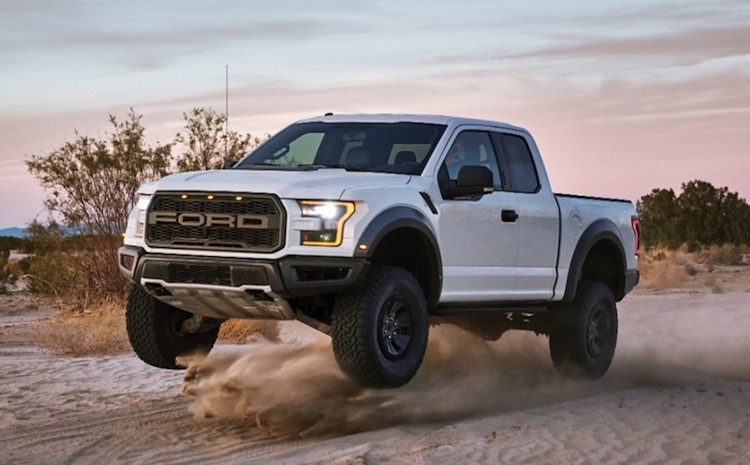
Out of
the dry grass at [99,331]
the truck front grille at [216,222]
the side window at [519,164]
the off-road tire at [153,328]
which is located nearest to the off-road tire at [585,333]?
the side window at [519,164]

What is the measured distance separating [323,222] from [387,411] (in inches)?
76.2

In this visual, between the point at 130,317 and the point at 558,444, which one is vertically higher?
the point at 130,317

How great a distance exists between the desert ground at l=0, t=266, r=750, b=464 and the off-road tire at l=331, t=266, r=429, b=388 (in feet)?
1.65

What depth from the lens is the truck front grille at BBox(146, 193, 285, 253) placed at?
8.41 metres

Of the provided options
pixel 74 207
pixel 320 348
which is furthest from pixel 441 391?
pixel 74 207

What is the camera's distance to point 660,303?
80.8 ft

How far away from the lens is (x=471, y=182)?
9.26 metres

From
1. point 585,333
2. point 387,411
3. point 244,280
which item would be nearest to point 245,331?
point 585,333

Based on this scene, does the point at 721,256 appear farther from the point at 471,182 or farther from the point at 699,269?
the point at 471,182

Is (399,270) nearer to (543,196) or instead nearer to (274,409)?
(274,409)

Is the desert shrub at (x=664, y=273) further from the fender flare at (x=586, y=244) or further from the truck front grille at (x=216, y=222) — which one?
the truck front grille at (x=216, y=222)

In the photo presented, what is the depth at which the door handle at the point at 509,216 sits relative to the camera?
9977 mm

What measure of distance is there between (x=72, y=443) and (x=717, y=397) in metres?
5.32

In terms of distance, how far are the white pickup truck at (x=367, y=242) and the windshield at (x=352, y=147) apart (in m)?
0.02
